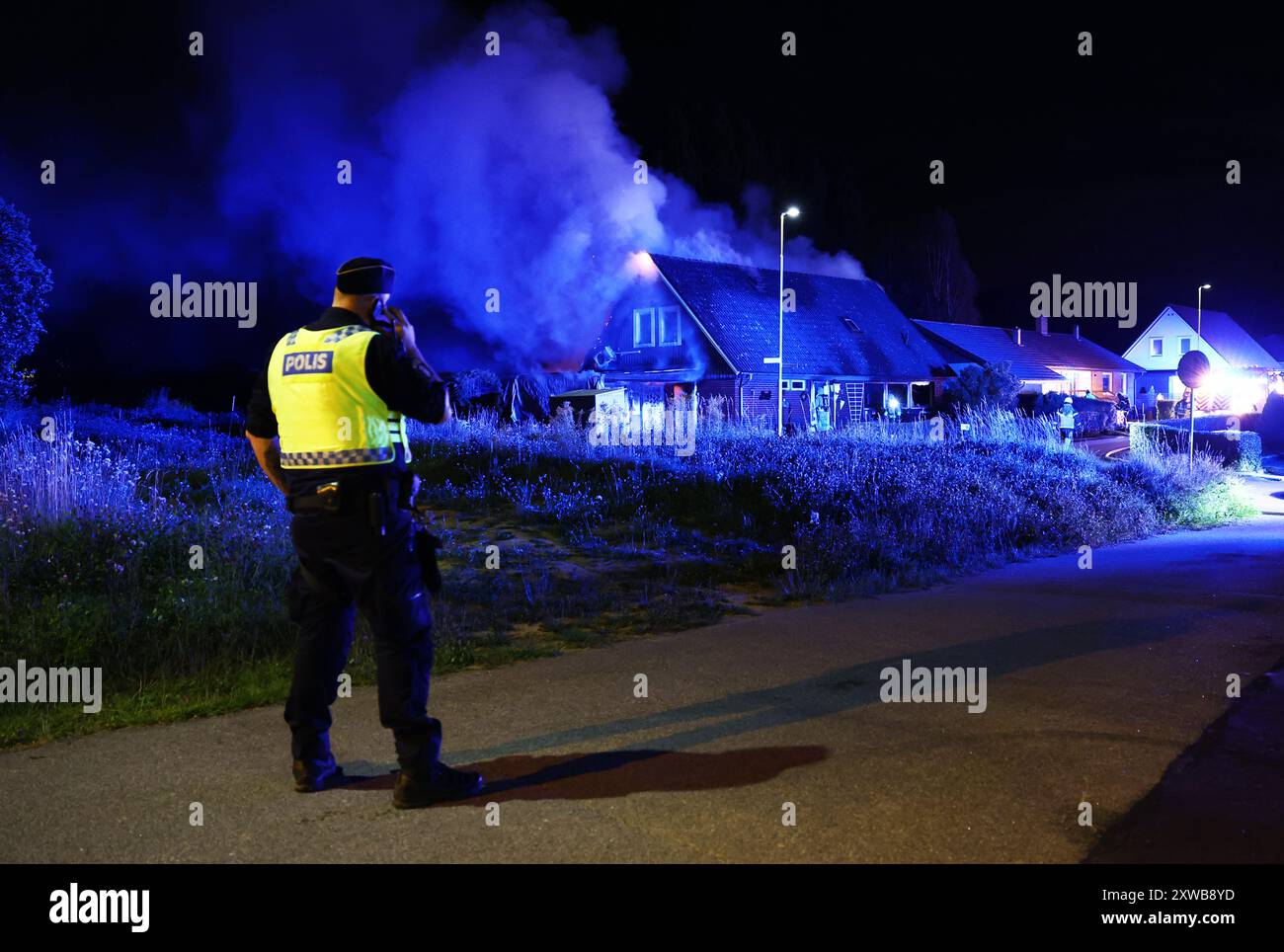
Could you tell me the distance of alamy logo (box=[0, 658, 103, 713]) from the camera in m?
4.96

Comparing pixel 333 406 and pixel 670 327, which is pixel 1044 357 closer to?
pixel 670 327

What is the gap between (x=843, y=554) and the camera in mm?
9234

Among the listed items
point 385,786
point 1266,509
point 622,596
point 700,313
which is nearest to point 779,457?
point 622,596

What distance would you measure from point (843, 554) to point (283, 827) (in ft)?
21.7

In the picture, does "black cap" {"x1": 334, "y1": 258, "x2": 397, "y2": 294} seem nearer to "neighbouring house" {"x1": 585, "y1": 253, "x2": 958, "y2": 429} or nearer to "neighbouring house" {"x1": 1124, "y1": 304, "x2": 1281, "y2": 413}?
"neighbouring house" {"x1": 585, "y1": 253, "x2": 958, "y2": 429}

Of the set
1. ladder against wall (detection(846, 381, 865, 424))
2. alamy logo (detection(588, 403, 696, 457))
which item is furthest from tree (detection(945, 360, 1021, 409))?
alamy logo (detection(588, 403, 696, 457))

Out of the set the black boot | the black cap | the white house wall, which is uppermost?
the white house wall

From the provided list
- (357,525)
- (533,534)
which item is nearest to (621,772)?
(357,525)

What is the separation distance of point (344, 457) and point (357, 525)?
0.87ft

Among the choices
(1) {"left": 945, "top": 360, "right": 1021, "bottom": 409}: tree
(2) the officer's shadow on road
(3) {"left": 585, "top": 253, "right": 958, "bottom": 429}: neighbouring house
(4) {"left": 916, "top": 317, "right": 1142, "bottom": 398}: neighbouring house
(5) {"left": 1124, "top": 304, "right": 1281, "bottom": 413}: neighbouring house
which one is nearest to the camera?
(2) the officer's shadow on road

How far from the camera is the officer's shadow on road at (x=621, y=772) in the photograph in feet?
12.6

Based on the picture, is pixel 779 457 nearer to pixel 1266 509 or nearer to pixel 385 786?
pixel 1266 509

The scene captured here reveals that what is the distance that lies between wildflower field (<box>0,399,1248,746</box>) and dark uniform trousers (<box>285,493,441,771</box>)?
1437 mm

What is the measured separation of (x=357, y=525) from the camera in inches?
145
